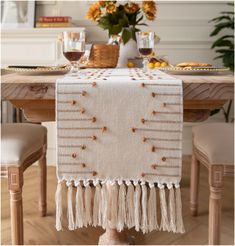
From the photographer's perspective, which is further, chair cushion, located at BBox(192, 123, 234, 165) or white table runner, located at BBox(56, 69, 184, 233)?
chair cushion, located at BBox(192, 123, 234, 165)

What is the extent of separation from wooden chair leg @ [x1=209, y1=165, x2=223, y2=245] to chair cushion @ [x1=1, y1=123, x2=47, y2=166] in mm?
742

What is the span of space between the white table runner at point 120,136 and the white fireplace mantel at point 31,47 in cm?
204

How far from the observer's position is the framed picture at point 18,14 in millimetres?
3301

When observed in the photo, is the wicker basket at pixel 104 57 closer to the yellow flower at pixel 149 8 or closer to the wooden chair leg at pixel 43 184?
the yellow flower at pixel 149 8

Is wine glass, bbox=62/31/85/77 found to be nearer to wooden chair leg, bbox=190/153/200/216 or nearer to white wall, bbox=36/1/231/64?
wooden chair leg, bbox=190/153/200/216

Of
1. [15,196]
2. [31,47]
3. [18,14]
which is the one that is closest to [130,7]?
[15,196]

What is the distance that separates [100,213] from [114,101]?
0.37 m

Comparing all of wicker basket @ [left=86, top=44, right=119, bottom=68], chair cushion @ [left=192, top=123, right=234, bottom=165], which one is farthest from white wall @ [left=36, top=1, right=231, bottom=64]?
chair cushion @ [left=192, top=123, right=234, bottom=165]

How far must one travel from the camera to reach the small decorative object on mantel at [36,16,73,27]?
10.1 ft

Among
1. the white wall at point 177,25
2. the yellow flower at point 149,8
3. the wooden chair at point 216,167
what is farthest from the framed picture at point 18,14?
the wooden chair at point 216,167

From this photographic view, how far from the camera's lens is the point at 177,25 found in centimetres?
336

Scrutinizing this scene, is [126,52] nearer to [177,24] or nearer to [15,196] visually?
[15,196]

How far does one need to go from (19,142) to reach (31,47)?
1819mm

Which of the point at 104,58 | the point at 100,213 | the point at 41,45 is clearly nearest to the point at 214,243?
the point at 100,213
